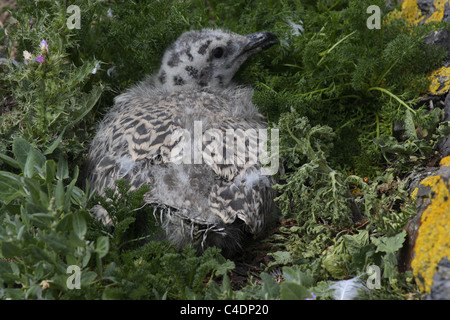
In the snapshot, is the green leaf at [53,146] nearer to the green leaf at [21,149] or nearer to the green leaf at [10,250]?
the green leaf at [21,149]

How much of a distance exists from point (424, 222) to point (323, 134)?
0.96 m

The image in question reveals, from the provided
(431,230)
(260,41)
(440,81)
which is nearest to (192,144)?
(260,41)

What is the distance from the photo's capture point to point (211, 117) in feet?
12.2

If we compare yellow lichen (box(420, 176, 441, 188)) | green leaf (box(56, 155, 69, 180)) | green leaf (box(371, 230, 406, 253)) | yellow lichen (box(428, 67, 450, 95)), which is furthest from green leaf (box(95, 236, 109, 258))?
yellow lichen (box(428, 67, 450, 95))

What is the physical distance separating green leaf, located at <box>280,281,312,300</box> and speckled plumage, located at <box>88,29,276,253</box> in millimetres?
759

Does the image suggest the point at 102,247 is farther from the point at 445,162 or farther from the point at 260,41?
the point at 260,41

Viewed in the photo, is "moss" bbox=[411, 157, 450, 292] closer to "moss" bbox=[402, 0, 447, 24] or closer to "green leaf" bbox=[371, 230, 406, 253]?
"green leaf" bbox=[371, 230, 406, 253]

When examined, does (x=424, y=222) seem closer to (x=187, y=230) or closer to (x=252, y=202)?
(x=252, y=202)

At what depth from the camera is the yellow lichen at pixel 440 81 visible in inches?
159

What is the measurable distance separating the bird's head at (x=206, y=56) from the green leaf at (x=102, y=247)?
6.56ft

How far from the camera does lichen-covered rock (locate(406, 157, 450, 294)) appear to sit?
266 cm

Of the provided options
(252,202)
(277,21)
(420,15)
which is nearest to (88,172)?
(252,202)

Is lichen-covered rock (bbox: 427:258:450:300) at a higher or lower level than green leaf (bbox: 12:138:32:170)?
lower

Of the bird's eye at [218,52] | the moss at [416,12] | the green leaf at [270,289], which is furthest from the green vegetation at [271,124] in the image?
the moss at [416,12]
